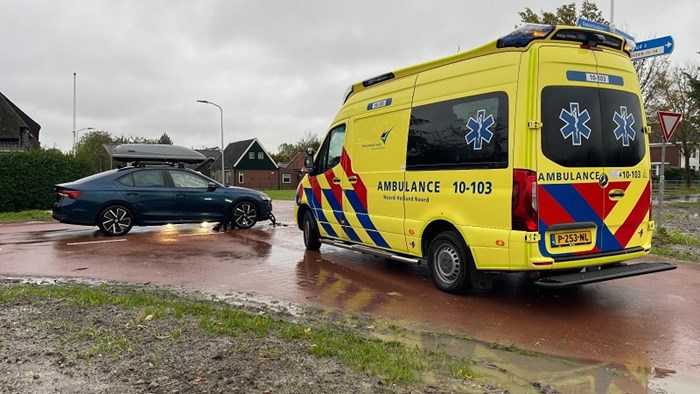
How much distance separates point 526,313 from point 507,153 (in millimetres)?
1723

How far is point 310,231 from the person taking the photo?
955cm

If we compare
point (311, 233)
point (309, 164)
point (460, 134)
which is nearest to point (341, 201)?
point (309, 164)

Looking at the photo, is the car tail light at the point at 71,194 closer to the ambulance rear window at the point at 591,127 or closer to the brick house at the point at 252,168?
the ambulance rear window at the point at 591,127

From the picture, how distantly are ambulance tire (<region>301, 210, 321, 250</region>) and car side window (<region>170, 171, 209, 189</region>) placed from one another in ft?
12.1

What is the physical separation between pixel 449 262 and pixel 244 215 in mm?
7565

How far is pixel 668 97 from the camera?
129 feet

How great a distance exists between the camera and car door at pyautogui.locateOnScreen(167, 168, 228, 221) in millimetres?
11953

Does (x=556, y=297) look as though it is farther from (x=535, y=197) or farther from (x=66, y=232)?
(x=66, y=232)

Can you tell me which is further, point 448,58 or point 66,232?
point 66,232

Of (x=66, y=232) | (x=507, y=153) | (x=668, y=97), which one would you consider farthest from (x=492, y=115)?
(x=668, y=97)

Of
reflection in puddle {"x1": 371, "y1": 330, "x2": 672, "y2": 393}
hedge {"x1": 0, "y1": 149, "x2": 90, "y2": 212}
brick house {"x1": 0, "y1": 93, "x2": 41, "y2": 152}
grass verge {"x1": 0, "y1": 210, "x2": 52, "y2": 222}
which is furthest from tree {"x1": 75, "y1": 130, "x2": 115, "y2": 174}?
reflection in puddle {"x1": 371, "y1": 330, "x2": 672, "y2": 393}

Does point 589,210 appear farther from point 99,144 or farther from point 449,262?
point 99,144

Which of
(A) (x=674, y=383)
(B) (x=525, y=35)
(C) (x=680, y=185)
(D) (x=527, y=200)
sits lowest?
(A) (x=674, y=383)

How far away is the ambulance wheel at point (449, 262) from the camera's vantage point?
5965mm
